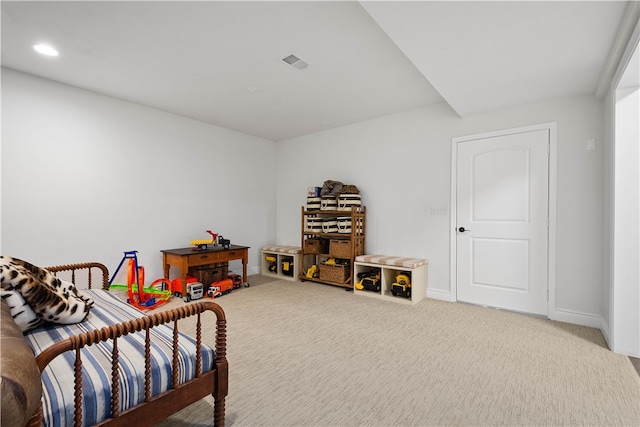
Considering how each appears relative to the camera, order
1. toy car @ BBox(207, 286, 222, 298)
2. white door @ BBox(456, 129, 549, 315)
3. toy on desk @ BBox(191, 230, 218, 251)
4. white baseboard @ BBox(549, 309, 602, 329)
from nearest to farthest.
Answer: white baseboard @ BBox(549, 309, 602, 329), white door @ BBox(456, 129, 549, 315), toy car @ BBox(207, 286, 222, 298), toy on desk @ BBox(191, 230, 218, 251)

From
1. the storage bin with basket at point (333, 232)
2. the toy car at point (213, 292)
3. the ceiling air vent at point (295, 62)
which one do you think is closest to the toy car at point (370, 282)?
the storage bin with basket at point (333, 232)

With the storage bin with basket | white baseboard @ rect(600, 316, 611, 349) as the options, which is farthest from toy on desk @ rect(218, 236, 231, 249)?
white baseboard @ rect(600, 316, 611, 349)

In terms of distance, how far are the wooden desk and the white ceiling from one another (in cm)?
192

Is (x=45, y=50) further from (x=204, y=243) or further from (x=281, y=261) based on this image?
(x=281, y=261)

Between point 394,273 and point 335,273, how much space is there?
843 mm

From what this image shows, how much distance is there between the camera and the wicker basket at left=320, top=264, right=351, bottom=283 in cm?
437

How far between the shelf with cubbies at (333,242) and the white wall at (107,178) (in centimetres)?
119

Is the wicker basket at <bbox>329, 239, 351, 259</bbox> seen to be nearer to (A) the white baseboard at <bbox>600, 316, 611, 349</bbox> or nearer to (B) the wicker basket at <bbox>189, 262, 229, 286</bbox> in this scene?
(B) the wicker basket at <bbox>189, 262, 229, 286</bbox>

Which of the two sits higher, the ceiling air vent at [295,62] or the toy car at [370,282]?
the ceiling air vent at [295,62]

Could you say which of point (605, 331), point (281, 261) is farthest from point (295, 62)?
point (605, 331)

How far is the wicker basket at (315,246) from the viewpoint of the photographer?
4.68 metres

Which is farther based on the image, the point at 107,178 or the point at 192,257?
the point at 192,257

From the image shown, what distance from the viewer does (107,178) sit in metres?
3.69

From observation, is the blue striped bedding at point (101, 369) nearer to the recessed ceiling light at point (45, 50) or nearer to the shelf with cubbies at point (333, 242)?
the recessed ceiling light at point (45, 50)
